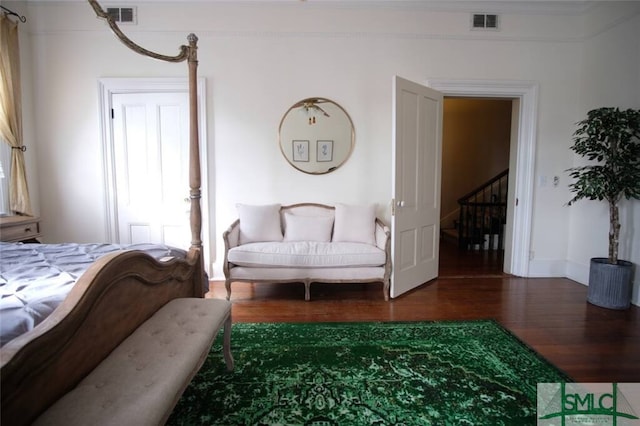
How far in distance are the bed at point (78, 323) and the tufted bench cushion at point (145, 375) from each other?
51 mm

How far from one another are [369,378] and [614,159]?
3026 mm

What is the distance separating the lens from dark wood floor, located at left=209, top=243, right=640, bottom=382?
7.34ft

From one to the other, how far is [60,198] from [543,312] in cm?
520

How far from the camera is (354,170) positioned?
387 centimetres

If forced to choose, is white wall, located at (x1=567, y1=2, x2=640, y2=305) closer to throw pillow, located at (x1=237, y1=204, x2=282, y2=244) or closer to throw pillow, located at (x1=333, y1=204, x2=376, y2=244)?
throw pillow, located at (x1=333, y1=204, x2=376, y2=244)

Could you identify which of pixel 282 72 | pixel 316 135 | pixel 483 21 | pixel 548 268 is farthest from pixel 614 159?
pixel 282 72

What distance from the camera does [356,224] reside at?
3.62 m

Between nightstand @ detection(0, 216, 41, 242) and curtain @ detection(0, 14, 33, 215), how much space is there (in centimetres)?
32

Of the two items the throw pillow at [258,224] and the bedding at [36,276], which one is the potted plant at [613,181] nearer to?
the throw pillow at [258,224]

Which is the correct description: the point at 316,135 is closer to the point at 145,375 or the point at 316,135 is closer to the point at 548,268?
the point at 145,375

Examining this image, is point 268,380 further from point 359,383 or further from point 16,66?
point 16,66

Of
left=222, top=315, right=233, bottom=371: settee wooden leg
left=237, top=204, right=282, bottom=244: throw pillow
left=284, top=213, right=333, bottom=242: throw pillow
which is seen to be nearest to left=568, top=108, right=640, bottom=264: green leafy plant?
left=284, top=213, right=333, bottom=242: throw pillow

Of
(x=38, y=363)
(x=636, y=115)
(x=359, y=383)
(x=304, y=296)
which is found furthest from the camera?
(x=304, y=296)

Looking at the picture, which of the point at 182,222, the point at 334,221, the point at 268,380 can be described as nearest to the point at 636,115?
the point at 334,221
